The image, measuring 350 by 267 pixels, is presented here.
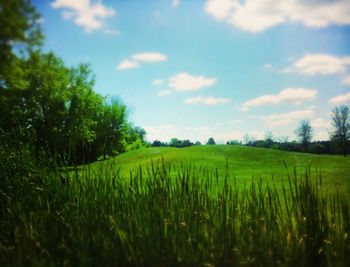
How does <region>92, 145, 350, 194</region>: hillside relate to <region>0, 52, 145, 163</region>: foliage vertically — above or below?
below

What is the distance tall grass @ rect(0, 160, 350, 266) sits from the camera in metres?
3.29

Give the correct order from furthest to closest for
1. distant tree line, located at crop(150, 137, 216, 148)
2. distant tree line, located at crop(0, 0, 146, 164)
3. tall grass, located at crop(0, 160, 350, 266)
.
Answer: distant tree line, located at crop(150, 137, 216, 148) < distant tree line, located at crop(0, 0, 146, 164) < tall grass, located at crop(0, 160, 350, 266)

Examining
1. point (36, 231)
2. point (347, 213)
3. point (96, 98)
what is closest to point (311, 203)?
point (347, 213)

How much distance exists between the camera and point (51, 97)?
3312cm

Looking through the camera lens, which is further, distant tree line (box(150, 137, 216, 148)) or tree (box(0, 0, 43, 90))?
distant tree line (box(150, 137, 216, 148))

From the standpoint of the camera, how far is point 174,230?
350 cm

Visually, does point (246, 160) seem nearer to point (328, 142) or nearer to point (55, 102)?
point (55, 102)

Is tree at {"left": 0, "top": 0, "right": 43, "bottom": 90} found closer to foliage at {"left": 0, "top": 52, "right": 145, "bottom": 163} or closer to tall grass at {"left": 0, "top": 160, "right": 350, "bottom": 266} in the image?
foliage at {"left": 0, "top": 52, "right": 145, "bottom": 163}

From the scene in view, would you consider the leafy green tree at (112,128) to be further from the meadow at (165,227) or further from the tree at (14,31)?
the meadow at (165,227)

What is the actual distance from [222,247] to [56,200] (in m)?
2.23

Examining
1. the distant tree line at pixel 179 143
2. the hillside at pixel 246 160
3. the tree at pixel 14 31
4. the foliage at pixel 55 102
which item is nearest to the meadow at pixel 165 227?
the tree at pixel 14 31

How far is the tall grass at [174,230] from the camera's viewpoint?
329cm

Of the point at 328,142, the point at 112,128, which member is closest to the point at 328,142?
the point at 328,142

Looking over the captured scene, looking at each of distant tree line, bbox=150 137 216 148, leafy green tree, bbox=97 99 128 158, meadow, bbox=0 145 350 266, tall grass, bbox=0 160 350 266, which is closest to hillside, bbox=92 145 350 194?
leafy green tree, bbox=97 99 128 158
